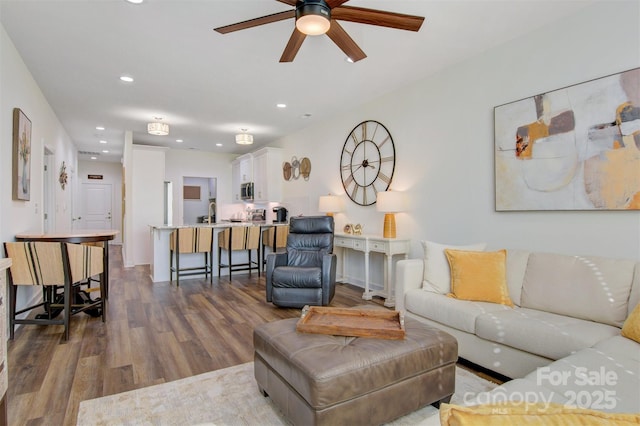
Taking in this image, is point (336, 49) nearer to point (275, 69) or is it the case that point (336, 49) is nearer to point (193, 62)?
point (275, 69)

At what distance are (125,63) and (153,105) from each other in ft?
4.95

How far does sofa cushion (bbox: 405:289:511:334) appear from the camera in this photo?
243 centimetres

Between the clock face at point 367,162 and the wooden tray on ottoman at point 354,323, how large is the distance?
2573 mm

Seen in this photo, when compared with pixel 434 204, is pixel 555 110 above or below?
above

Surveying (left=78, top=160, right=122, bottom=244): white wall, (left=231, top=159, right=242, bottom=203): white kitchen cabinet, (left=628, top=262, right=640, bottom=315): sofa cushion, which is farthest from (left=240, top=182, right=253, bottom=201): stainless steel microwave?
(left=628, top=262, right=640, bottom=315): sofa cushion

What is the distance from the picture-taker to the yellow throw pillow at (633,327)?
1.81 metres

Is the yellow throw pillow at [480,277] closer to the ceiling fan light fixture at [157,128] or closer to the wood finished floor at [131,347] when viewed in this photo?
the wood finished floor at [131,347]

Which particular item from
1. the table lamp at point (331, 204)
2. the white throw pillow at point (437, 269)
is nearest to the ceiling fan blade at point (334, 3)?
the white throw pillow at point (437, 269)

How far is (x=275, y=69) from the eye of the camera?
12.4 ft

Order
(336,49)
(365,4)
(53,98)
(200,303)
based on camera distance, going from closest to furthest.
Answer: (365,4) < (336,49) < (200,303) < (53,98)

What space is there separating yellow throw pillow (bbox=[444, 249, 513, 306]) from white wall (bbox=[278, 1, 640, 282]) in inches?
21.7

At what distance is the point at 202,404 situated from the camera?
78.9 inches

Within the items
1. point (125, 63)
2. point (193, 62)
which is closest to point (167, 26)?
point (193, 62)

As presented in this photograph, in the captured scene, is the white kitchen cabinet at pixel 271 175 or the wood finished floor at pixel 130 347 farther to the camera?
the white kitchen cabinet at pixel 271 175
